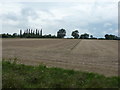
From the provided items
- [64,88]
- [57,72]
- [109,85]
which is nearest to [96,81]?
[109,85]

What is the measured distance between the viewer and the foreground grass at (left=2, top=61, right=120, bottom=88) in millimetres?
6962

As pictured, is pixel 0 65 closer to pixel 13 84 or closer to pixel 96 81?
pixel 13 84

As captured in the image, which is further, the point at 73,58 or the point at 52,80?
the point at 73,58

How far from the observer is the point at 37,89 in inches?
269

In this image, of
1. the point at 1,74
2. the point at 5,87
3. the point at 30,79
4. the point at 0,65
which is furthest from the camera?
the point at 0,65

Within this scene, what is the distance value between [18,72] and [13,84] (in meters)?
1.57

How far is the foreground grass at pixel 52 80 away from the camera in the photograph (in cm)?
696

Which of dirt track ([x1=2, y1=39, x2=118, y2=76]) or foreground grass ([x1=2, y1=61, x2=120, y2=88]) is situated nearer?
foreground grass ([x1=2, y1=61, x2=120, y2=88])

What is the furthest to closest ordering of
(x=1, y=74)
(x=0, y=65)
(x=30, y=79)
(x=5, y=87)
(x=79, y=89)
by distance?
(x=0, y=65), (x=1, y=74), (x=30, y=79), (x=5, y=87), (x=79, y=89)

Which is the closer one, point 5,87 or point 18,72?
point 5,87

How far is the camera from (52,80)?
7418mm

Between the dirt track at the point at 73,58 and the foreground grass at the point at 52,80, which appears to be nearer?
the foreground grass at the point at 52,80

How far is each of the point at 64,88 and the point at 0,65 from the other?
422 centimetres

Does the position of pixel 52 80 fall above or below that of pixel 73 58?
below
